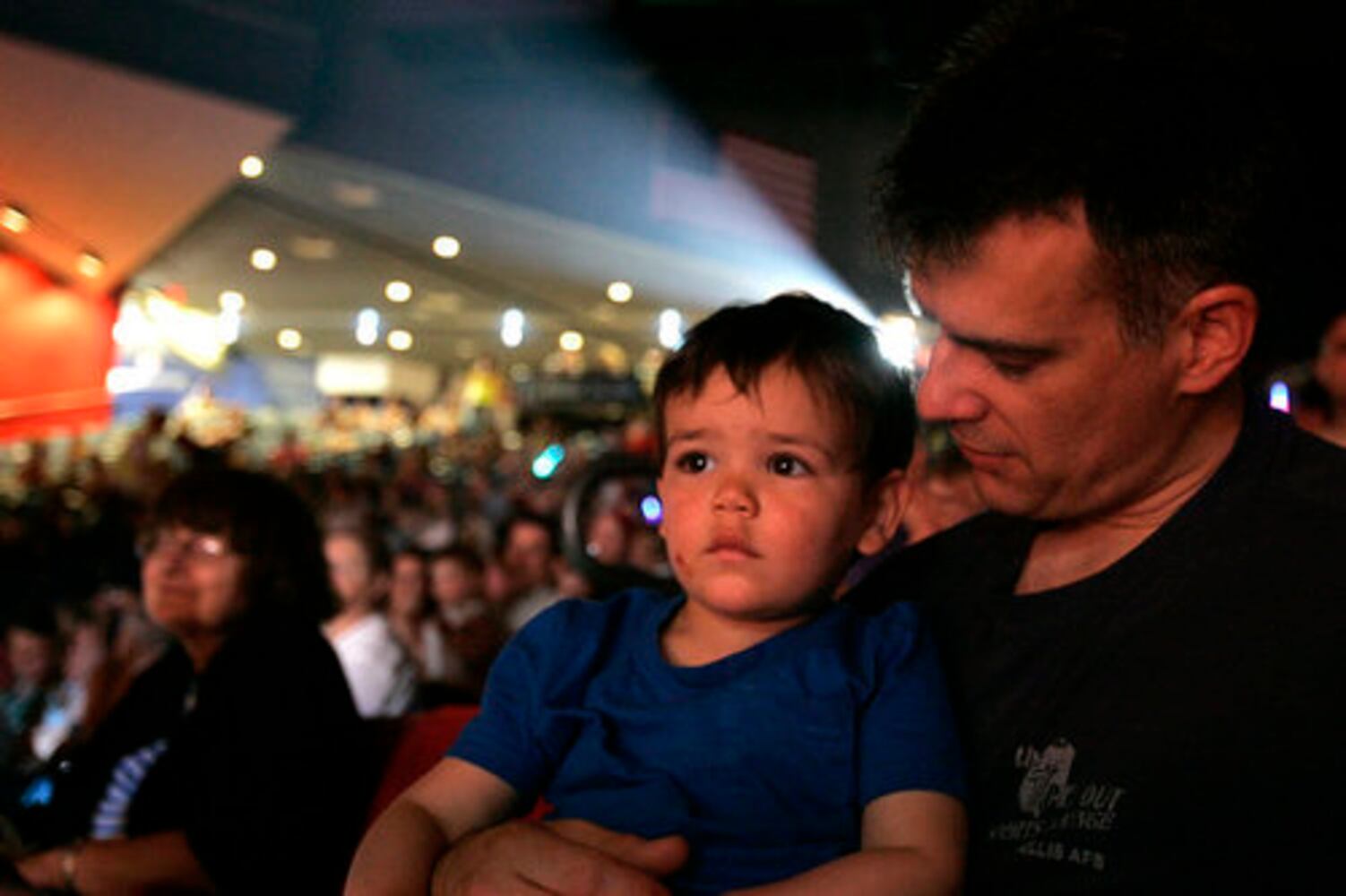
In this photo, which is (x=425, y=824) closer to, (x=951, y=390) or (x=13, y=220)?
(x=951, y=390)

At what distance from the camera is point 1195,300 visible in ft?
3.86

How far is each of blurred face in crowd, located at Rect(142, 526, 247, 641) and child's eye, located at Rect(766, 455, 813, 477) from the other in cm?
127

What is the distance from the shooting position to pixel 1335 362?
2676mm

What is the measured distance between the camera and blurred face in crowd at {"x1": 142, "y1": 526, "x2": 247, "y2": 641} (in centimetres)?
221

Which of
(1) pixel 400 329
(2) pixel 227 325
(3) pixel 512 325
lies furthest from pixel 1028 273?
(1) pixel 400 329

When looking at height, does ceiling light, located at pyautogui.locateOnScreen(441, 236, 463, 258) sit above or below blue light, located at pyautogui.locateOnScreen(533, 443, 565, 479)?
above

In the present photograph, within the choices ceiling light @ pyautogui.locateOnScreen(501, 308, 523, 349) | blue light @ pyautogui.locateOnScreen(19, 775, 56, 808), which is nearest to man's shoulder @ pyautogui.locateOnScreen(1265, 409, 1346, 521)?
blue light @ pyautogui.locateOnScreen(19, 775, 56, 808)

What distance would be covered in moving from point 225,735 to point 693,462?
Answer: 3.26 feet

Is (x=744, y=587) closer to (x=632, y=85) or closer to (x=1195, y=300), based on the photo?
(x=1195, y=300)

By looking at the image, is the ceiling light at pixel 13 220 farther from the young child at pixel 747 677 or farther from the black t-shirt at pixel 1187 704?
the black t-shirt at pixel 1187 704

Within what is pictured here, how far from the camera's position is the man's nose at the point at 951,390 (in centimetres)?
122

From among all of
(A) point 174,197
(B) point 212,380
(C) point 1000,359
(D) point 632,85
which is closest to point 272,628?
(C) point 1000,359

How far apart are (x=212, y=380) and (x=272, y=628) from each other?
12049mm

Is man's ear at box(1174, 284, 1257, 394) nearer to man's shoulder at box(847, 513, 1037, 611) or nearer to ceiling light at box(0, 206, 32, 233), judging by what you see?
man's shoulder at box(847, 513, 1037, 611)
